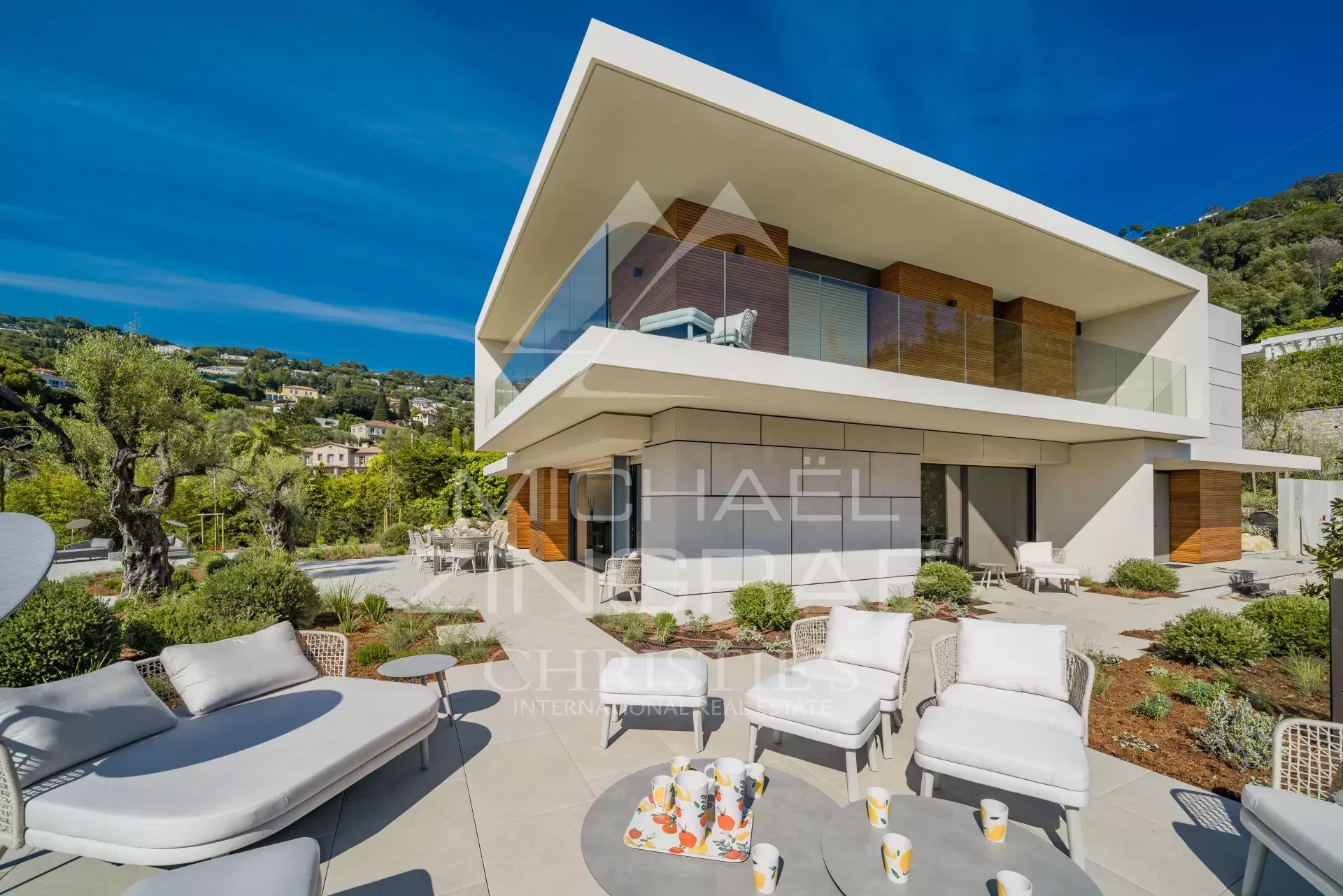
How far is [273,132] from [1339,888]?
132 feet

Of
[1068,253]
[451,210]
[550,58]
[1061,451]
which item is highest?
[451,210]

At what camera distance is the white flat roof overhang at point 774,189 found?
19.6 ft

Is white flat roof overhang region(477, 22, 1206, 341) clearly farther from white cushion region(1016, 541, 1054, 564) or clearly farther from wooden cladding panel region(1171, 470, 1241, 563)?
wooden cladding panel region(1171, 470, 1241, 563)

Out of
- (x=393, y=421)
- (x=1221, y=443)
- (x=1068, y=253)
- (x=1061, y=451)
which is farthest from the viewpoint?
(x=393, y=421)

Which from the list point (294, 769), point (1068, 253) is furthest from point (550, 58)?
point (294, 769)

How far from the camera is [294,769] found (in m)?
2.76

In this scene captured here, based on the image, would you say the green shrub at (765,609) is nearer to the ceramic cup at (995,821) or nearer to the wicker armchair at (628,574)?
the wicker armchair at (628,574)

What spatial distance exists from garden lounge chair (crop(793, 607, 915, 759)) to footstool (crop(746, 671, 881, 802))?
12cm

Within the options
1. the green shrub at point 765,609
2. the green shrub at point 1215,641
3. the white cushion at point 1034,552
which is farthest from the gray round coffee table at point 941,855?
the white cushion at point 1034,552

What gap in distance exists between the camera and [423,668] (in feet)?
13.9

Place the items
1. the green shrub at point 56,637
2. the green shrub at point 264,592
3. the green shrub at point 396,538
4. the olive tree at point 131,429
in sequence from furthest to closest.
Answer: the green shrub at point 396,538
the olive tree at point 131,429
the green shrub at point 264,592
the green shrub at point 56,637

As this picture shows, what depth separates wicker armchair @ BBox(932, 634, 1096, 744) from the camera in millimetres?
3508

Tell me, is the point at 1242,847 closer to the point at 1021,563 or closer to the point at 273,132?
the point at 1021,563

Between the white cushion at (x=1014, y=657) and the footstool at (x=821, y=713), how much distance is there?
0.80 m
